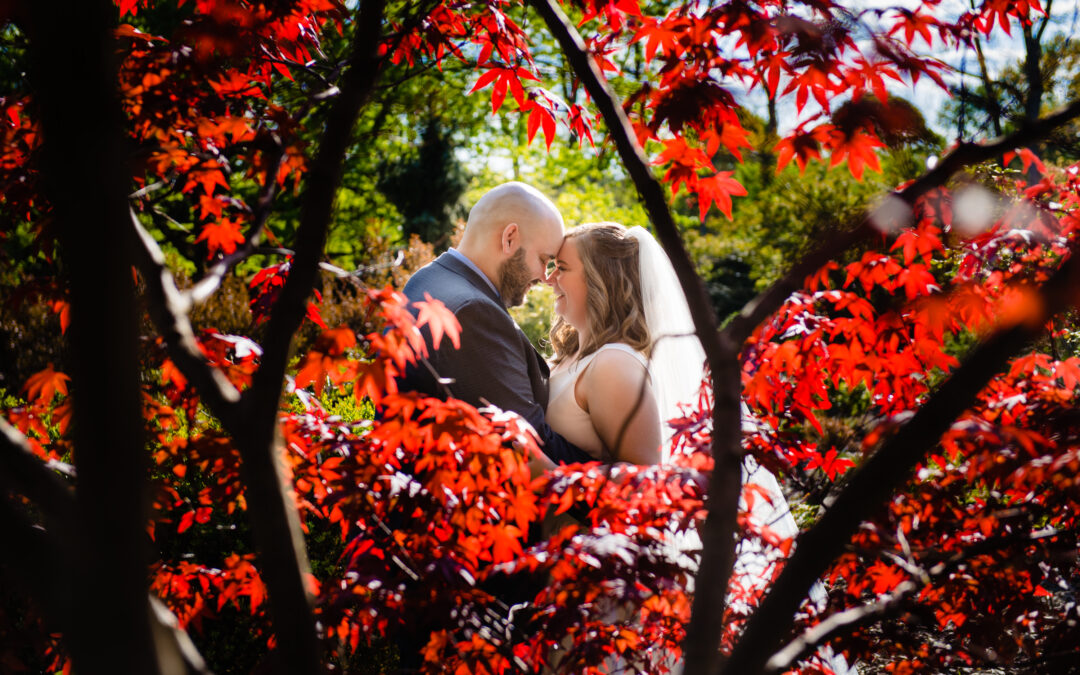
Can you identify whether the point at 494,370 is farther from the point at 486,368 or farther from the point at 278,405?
the point at 278,405

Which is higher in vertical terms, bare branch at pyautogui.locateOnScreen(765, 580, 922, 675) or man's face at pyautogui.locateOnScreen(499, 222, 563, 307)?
man's face at pyautogui.locateOnScreen(499, 222, 563, 307)

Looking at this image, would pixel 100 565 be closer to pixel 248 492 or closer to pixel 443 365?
pixel 248 492

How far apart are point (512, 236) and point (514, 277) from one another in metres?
0.19

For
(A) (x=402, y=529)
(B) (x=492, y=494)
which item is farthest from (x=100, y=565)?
(A) (x=402, y=529)

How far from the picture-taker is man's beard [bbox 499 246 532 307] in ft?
11.0

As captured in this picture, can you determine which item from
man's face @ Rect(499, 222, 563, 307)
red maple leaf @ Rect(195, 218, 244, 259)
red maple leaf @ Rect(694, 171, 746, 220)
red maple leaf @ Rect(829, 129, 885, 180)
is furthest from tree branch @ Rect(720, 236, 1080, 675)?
man's face @ Rect(499, 222, 563, 307)

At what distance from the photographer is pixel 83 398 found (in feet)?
2.97

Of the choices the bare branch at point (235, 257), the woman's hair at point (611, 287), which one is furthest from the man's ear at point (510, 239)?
the bare branch at point (235, 257)

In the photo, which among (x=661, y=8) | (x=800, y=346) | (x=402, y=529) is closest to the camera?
(x=402, y=529)

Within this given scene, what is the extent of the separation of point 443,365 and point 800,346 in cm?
134

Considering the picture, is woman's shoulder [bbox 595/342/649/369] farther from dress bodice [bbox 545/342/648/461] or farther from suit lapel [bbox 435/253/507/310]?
suit lapel [bbox 435/253/507/310]

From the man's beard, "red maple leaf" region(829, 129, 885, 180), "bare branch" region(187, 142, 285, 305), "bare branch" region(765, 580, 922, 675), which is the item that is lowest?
"bare branch" region(765, 580, 922, 675)

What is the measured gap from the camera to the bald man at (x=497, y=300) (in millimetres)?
2830

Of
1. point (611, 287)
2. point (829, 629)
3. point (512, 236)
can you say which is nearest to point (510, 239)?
point (512, 236)
